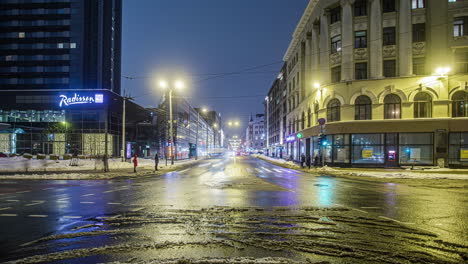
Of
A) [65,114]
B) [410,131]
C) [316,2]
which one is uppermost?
[316,2]

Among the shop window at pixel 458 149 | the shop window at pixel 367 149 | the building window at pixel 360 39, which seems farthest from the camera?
the building window at pixel 360 39

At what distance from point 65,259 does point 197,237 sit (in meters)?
2.48

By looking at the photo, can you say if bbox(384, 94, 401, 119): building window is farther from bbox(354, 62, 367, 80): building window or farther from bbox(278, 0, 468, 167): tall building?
bbox(354, 62, 367, 80): building window

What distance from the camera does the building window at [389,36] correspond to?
28333 millimetres

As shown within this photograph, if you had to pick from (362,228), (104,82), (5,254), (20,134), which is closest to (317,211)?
(362,228)

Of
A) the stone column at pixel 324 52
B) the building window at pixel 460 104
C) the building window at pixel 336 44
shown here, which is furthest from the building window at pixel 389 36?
the building window at pixel 460 104

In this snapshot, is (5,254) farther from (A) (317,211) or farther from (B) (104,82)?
(B) (104,82)

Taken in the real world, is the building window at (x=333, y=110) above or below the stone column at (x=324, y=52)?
below

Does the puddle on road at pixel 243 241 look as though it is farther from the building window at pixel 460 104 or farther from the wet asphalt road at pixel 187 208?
the building window at pixel 460 104

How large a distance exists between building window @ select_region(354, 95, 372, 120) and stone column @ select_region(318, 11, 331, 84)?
4.38 m

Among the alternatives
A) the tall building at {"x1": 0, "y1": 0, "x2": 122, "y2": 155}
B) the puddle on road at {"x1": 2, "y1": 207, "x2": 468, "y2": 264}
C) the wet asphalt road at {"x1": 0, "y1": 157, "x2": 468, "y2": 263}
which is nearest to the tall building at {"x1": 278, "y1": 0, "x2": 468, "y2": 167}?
the wet asphalt road at {"x1": 0, "y1": 157, "x2": 468, "y2": 263}

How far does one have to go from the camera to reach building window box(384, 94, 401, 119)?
27844 millimetres

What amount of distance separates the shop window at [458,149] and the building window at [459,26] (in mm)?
10374

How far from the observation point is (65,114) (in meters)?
49.4
